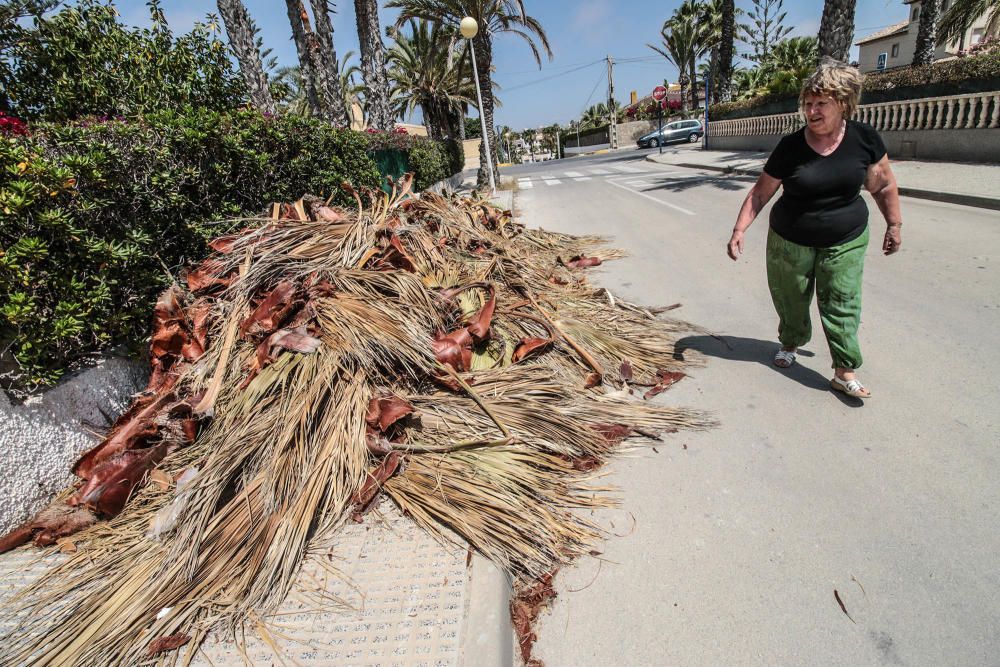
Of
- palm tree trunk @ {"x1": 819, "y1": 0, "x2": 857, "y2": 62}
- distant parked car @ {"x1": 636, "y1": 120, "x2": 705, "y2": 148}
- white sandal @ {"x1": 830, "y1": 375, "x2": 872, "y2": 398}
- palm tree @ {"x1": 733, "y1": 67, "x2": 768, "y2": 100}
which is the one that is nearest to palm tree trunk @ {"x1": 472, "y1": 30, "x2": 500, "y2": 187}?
palm tree trunk @ {"x1": 819, "y1": 0, "x2": 857, "y2": 62}

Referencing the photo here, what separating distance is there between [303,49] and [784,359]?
1503cm

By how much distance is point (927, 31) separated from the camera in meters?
15.1

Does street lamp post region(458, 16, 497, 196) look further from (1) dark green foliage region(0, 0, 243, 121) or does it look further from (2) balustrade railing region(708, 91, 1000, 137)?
(1) dark green foliage region(0, 0, 243, 121)

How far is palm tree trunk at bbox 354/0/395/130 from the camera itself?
48.1ft

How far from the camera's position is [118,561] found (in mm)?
2178

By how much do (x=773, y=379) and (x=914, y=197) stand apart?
26.4ft

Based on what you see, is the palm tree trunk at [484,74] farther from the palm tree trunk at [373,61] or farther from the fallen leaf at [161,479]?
the fallen leaf at [161,479]

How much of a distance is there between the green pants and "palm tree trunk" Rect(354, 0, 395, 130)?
14279 millimetres

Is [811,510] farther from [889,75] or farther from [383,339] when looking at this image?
[889,75]

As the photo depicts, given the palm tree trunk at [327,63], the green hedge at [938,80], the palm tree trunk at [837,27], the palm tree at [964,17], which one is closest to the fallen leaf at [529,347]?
the green hedge at [938,80]

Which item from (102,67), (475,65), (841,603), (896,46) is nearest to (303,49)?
(475,65)

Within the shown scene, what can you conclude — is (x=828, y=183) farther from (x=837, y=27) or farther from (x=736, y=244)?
(x=837, y=27)

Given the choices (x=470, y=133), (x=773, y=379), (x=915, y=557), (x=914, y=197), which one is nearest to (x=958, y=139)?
(x=914, y=197)

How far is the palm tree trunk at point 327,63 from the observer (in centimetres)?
1368
